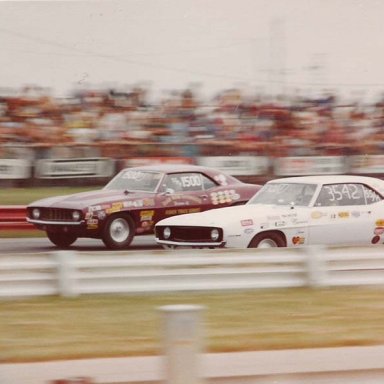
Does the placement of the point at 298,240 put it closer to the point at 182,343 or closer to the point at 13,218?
the point at 13,218

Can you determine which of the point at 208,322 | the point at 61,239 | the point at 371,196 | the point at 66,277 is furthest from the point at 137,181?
the point at 208,322

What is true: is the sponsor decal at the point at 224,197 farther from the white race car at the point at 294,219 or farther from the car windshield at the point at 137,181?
the white race car at the point at 294,219

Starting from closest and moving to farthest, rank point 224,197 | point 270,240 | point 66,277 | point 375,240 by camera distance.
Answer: point 66,277 < point 270,240 < point 375,240 < point 224,197

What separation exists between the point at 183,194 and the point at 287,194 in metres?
2.12

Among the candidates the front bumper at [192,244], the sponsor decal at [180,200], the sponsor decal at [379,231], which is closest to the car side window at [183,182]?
the sponsor decal at [180,200]

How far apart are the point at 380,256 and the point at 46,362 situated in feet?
14.8

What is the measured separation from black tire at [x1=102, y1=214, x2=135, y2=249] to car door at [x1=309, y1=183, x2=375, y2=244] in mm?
2944

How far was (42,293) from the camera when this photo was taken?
8.72m

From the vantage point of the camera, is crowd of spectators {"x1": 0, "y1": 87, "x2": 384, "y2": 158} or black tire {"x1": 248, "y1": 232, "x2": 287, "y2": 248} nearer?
black tire {"x1": 248, "y1": 232, "x2": 287, "y2": 248}

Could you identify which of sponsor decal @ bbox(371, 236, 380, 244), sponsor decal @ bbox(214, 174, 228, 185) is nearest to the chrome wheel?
sponsor decal @ bbox(214, 174, 228, 185)

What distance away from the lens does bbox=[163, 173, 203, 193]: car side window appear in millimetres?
14500

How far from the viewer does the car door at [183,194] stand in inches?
561

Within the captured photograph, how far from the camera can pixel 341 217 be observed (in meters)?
12.5

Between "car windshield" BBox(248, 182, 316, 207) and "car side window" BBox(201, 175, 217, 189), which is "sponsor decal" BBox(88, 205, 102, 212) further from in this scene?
"car windshield" BBox(248, 182, 316, 207)
